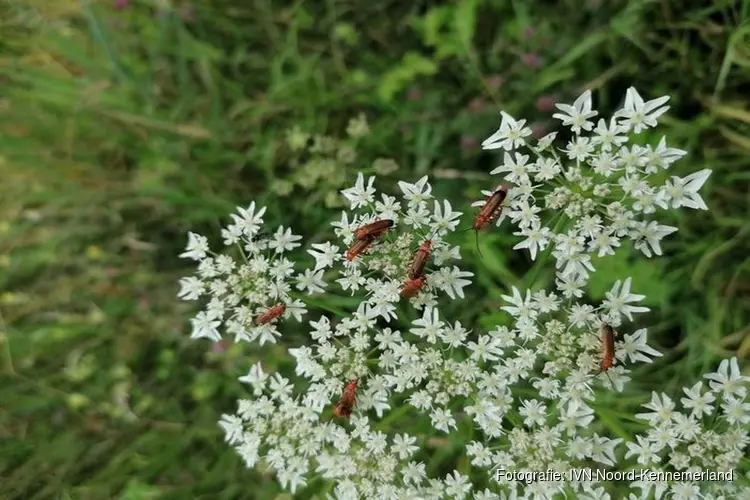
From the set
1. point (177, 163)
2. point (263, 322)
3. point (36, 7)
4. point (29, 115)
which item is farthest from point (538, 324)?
point (36, 7)

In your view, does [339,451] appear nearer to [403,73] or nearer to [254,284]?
[254,284]

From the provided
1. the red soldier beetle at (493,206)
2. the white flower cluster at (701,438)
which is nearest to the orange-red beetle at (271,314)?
the red soldier beetle at (493,206)

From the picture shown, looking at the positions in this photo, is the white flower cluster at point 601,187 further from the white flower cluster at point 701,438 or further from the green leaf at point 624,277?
the green leaf at point 624,277

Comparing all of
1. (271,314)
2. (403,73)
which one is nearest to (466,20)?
(403,73)

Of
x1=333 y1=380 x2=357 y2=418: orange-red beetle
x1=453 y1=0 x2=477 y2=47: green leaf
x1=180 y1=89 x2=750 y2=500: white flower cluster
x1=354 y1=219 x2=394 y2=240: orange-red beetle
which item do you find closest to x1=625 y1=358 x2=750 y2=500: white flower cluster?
x1=180 y1=89 x2=750 y2=500: white flower cluster

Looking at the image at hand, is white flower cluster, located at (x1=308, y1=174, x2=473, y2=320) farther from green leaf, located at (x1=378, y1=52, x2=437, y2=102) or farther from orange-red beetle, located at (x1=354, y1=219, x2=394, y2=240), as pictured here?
green leaf, located at (x1=378, y1=52, x2=437, y2=102)

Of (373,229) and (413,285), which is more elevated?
(373,229)
